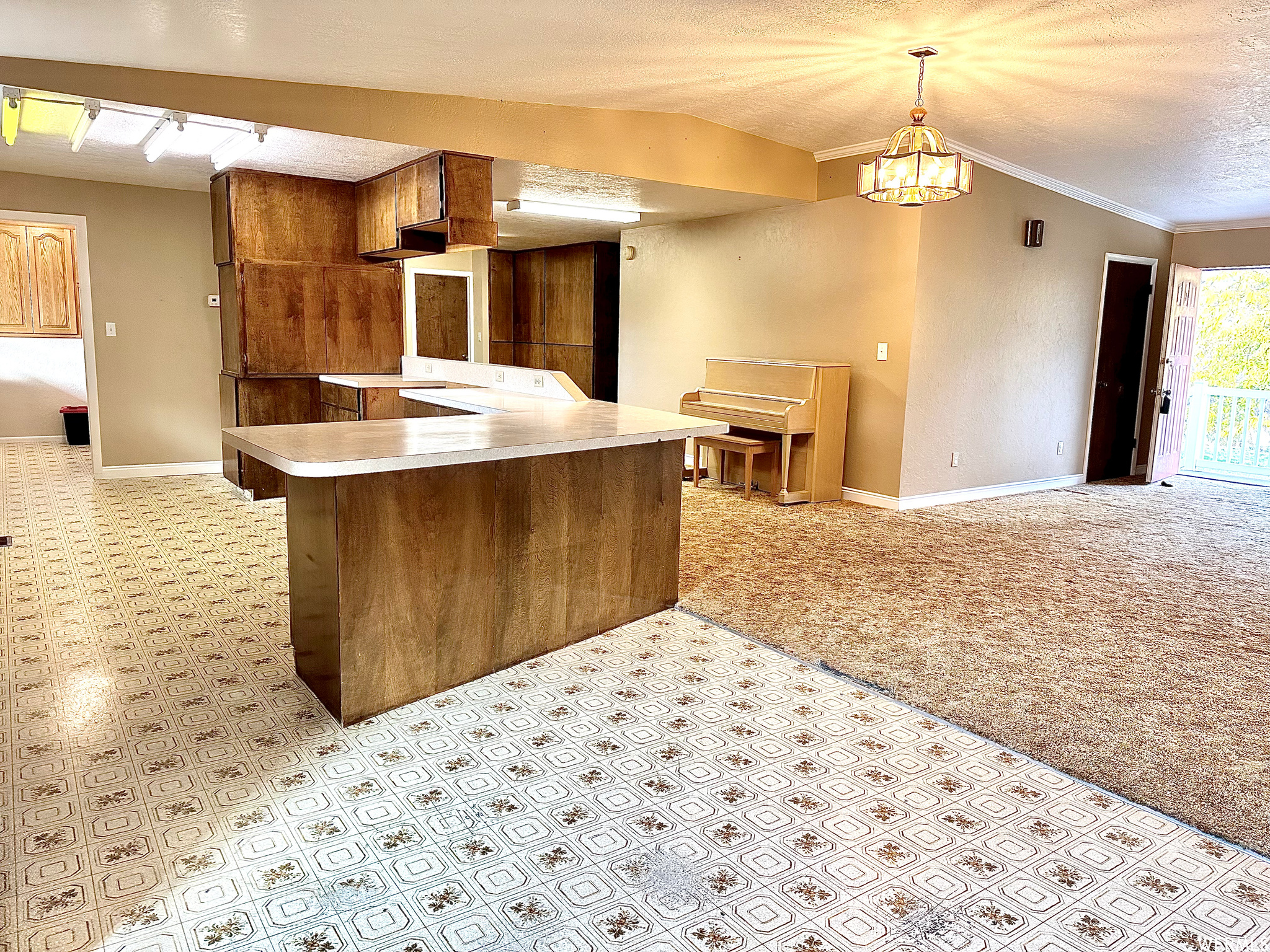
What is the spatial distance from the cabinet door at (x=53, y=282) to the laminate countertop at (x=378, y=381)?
15.1 feet

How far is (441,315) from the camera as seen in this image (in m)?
10.5

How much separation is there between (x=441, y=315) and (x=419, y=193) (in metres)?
5.43

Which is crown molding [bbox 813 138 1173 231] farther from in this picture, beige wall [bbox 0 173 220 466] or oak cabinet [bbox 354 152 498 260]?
beige wall [bbox 0 173 220 466]

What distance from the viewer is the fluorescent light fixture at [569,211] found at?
7043 millimetres

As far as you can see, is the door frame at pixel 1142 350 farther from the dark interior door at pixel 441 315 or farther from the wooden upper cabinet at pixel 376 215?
the dark interior door at pixel 441 315

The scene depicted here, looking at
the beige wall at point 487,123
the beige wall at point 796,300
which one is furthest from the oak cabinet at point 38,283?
the beige wall at point 796,300

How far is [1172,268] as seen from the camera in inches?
305

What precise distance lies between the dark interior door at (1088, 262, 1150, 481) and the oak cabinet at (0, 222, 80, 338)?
33.4ft

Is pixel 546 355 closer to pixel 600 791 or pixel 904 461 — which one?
pixel 904 461

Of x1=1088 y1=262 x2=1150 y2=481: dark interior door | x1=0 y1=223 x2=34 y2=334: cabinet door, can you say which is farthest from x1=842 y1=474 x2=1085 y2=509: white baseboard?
x1=0 y1=223 x2=34 y2=334: cabinet door

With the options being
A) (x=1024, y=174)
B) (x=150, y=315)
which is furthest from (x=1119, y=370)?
(x=150, y=315)

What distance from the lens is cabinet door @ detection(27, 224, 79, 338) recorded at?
28.5 feet

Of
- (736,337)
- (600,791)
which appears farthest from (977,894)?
(736,337)

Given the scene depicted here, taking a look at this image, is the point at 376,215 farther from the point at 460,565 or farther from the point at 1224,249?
the point at 1224,249
